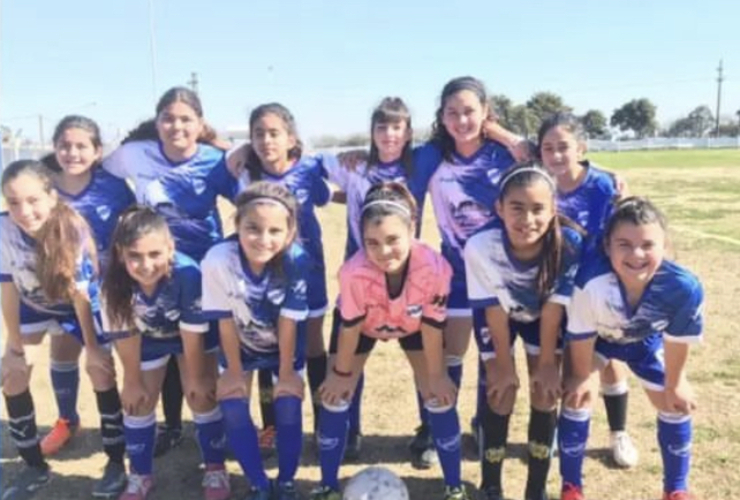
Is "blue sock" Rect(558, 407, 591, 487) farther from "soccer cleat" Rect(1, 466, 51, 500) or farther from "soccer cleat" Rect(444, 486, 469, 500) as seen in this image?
"soccer cleat" Rect(1, 466, 51, 500)

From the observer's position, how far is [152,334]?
3.62 metres

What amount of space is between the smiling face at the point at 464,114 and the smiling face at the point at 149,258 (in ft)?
5.03

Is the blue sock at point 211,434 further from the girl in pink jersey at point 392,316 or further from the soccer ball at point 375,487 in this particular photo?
the soccer ball at point 375,487

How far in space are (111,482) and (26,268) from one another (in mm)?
1170

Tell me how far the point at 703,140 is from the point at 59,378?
64719 millimetres

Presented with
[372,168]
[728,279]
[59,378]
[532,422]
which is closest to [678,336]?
[532,422]

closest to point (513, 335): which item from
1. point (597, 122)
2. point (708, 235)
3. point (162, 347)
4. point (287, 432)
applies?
point (287, 432)

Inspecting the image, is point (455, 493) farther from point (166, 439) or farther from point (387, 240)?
point (166, 439)

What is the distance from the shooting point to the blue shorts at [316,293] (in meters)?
3.97

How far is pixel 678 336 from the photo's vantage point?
317cm

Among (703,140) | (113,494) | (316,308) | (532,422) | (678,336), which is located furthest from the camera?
(703,140)

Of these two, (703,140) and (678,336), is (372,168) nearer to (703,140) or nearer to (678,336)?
(678,336)

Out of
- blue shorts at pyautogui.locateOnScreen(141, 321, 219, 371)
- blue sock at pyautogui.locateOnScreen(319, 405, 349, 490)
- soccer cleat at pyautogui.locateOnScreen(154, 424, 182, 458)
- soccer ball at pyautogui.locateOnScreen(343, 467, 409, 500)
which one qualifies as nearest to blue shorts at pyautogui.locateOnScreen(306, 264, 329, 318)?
blue shorts at pyautogui.locateOnScreen(141, 321, 219, 371)

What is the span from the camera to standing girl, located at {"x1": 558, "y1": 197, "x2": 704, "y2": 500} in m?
3.11
